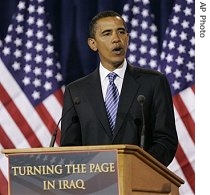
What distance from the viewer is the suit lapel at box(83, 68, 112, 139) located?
10.7 ft

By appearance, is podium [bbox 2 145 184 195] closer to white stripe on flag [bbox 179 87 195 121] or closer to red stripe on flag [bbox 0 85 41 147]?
white stripe on flag [bbox 179 87 195 121]

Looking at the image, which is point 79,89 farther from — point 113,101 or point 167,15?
point 167,15

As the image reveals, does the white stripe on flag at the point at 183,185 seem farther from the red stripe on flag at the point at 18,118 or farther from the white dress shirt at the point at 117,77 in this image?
the white dress shirt at the point at 117,77

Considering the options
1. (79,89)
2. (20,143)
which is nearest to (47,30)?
(20,143)

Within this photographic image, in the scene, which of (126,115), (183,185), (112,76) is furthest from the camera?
(183,185)

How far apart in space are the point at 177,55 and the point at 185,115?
45 centimetres

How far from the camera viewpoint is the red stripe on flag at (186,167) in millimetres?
4824

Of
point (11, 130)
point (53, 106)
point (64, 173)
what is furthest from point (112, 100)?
point (11, 130)

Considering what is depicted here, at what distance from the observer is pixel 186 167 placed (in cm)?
484

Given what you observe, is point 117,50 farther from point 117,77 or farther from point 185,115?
point 185,115

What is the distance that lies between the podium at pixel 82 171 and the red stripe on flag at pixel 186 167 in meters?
2.24

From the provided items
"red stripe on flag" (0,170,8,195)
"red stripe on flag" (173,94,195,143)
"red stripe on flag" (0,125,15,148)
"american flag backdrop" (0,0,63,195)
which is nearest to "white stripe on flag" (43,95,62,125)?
"american flag backdrop" (0,0,63,195)

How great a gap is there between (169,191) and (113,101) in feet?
2.35

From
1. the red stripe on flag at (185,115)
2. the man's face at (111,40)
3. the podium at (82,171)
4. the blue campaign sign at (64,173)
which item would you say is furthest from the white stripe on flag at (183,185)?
the blue campaign sign at (64,173)
